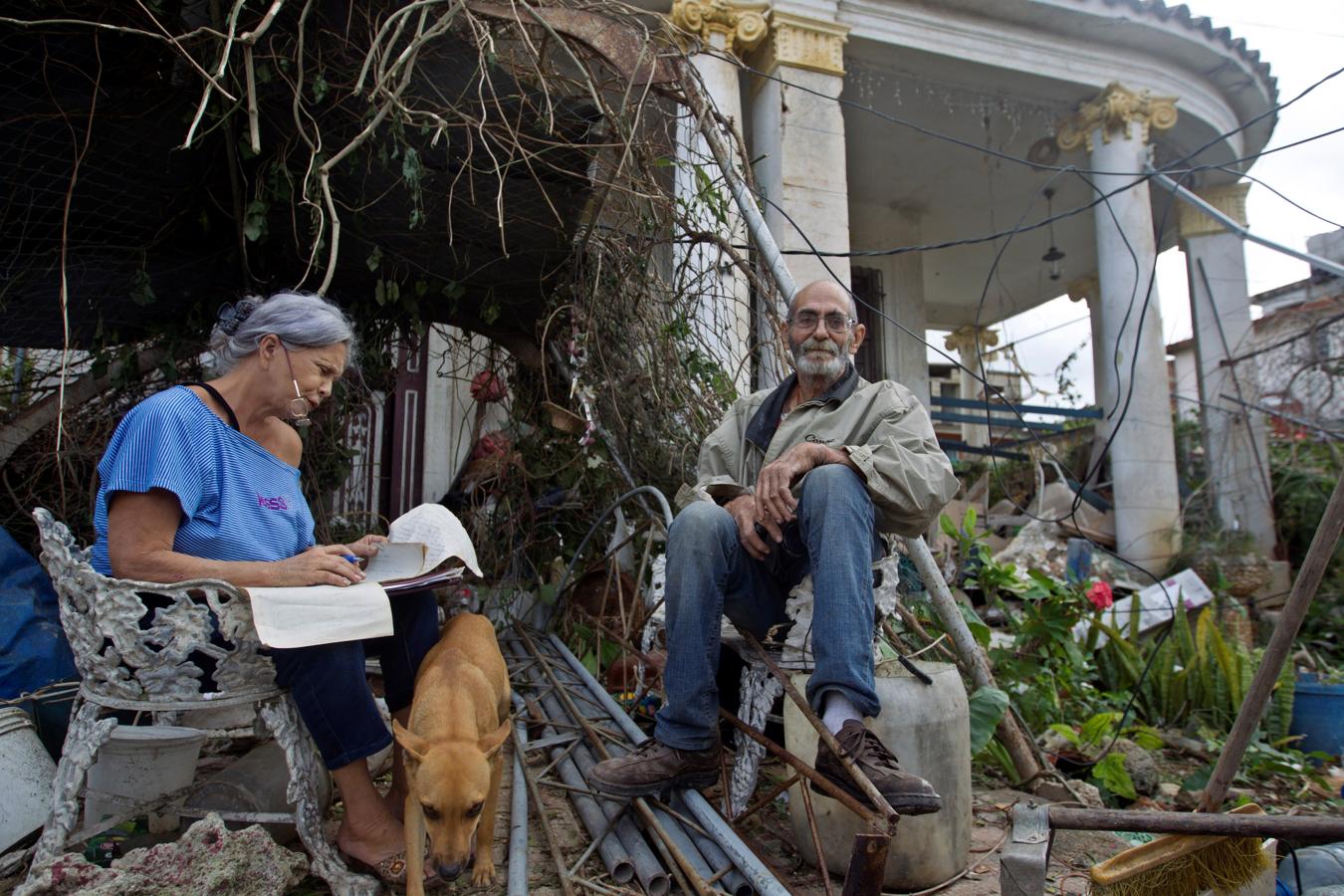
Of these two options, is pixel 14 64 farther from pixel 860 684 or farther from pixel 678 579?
pixel 860 684

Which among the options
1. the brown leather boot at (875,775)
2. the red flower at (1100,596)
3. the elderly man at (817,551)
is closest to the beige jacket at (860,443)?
the elderly man at (817,551)

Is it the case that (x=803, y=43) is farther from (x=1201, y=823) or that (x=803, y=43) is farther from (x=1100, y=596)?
(x=1201, y=823)

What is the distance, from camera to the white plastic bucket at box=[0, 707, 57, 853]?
6.87ft

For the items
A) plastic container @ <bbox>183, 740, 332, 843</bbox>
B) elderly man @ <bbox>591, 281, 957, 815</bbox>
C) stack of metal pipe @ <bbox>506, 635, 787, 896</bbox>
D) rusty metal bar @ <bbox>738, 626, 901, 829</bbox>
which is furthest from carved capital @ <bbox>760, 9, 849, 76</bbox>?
plastic container @ <bbox>183, 740, 332, 843</bbox>

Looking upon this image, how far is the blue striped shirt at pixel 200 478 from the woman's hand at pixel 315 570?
234mm

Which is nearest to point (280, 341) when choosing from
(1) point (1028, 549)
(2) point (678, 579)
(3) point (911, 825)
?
(2) point (678, 579)

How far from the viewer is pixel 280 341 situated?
215 centimetres

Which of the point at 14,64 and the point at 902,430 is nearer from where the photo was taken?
the point at 902,430

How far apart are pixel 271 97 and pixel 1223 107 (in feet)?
28.6

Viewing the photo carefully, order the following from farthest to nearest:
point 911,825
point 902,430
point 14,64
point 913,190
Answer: point 913,190, point 14,64, point 902,430, point 911,825

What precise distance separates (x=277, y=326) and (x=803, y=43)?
493 cm

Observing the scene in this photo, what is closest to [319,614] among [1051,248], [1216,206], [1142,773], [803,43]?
[1142,773]

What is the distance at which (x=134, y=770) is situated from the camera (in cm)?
217

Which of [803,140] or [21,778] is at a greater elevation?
[803,140]
